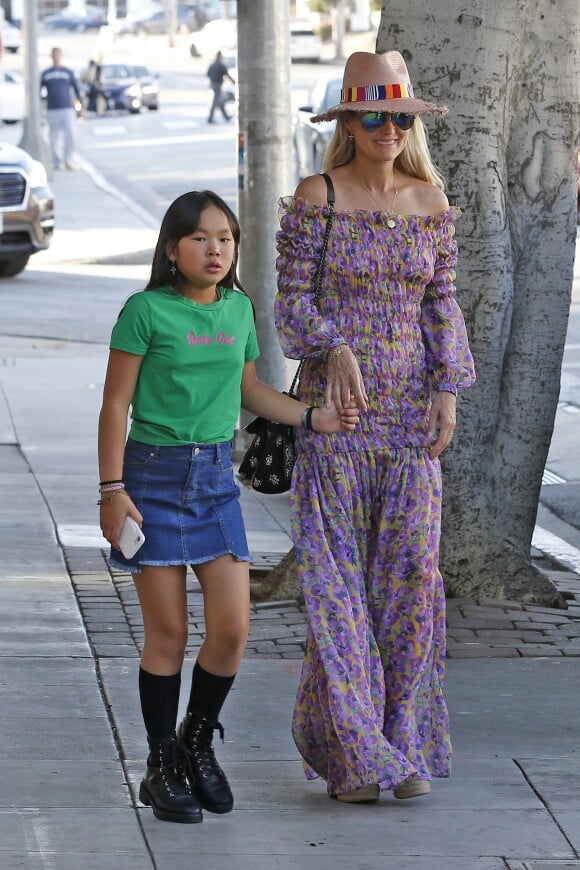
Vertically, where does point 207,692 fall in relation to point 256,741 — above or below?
above

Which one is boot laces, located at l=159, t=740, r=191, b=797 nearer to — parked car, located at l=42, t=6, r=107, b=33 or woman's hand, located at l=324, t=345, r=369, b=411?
woman's hand, located at l=324, t=345, r=369, b=411

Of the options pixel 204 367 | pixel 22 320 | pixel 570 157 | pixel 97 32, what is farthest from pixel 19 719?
pixel 97 32

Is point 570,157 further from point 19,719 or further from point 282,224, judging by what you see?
point 19,719

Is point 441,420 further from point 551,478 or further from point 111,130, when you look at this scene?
point 111,130

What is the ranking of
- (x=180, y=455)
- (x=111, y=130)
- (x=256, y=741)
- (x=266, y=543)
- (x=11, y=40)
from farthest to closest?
(x=11, y=40) → (x=111, y=130) → (x=266, y=543) → (x=256, y=741) → (x=180, y=455)

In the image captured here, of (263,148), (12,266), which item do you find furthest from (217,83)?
(263,148)

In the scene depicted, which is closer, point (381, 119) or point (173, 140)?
point (381, 119)

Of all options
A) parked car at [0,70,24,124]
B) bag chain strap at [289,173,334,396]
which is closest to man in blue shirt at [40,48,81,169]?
parked car at [0,70,24,124]

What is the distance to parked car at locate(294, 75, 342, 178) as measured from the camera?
24.8m

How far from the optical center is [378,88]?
4.77m

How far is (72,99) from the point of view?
30.7m


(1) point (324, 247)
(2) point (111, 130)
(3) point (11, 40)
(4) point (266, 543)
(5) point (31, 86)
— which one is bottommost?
(2) point (111, 130)

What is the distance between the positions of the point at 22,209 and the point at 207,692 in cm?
1387

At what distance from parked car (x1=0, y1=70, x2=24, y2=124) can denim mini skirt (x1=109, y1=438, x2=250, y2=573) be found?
35.4m
